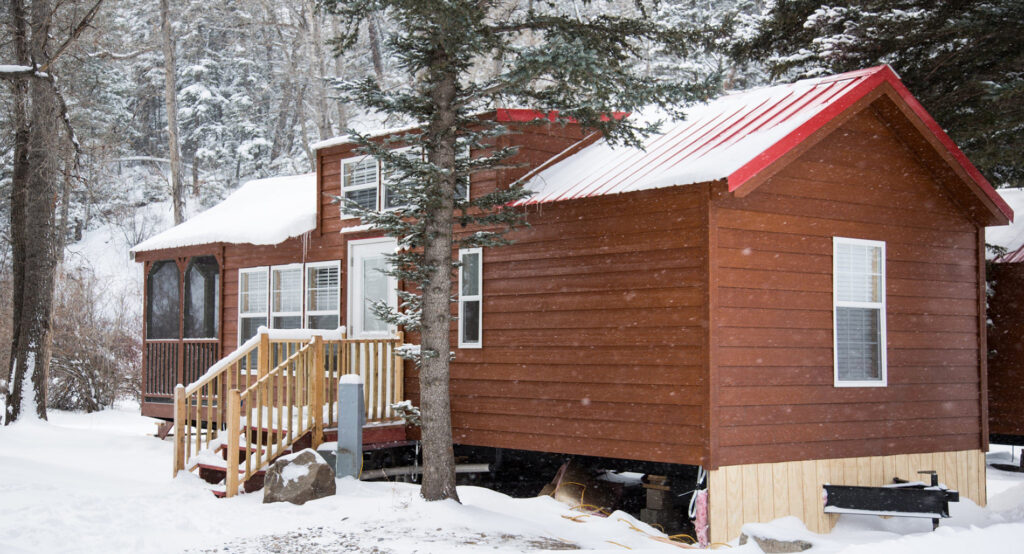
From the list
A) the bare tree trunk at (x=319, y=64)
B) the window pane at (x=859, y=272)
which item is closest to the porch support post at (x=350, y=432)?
the window pane at (x=859, y=272)

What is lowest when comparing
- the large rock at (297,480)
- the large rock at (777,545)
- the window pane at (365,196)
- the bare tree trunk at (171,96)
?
the large rock at (777,545)

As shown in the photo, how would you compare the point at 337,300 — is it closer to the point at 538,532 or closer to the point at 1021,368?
the point at 538,532

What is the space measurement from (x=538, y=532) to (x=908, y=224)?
18.3 feet

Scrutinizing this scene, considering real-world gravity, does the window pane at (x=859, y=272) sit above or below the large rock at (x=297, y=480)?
above

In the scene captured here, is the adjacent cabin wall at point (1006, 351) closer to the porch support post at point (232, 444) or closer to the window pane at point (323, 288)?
the window pane at point (323, 288)

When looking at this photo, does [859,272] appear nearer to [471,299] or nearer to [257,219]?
[471,299]

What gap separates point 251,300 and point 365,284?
284 centimetres

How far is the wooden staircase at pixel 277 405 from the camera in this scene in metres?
10.5

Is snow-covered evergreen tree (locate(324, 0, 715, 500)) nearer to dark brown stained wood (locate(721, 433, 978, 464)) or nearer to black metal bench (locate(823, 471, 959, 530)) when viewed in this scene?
dark brown stained wood (locate(721, 433, 978, 464))

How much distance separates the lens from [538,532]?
29.9ft

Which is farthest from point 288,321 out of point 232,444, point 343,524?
point 343,524

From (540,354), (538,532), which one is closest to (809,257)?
(540,354)

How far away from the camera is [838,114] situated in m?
9.96

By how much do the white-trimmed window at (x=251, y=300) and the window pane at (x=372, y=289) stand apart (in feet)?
7.92
